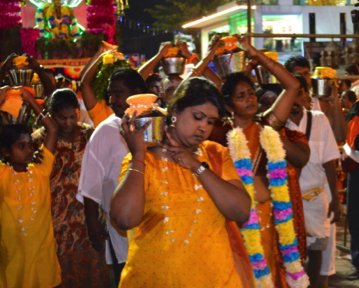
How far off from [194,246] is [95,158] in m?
1.64

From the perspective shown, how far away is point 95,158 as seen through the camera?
3926 mm

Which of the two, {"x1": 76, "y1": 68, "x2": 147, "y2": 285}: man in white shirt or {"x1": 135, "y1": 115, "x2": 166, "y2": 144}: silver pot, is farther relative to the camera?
{"x1": 76, "y1": 68, "x2": 147, "y2": 285}: man in white shirt

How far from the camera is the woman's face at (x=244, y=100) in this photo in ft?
13.1

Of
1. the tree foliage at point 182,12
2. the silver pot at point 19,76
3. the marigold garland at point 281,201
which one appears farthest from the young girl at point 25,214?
the tree foliage at point 182,12

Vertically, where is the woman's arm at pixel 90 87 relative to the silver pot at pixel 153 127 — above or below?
above

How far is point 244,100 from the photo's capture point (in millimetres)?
3994

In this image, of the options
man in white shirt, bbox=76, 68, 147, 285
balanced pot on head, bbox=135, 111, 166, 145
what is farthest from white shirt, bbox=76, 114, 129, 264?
balanced pot on head, bbox=135, 111, 166, 145

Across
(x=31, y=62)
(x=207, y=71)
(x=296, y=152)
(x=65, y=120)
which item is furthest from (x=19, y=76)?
(x=296, y=152)

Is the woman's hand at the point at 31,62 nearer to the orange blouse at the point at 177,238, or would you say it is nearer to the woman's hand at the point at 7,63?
the woman's hand at the point at 7,63

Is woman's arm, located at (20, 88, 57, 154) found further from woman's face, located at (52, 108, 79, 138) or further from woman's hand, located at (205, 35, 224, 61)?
woman's hand, located at (205, 35, 224, 61)

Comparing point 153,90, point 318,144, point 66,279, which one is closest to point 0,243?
point 66,279

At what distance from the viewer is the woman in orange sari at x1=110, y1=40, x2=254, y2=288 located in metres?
2.46

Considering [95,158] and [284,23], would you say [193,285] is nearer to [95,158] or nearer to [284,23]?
[95,158]

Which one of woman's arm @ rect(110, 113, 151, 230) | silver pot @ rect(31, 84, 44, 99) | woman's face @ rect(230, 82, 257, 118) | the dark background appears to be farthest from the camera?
the dark background
